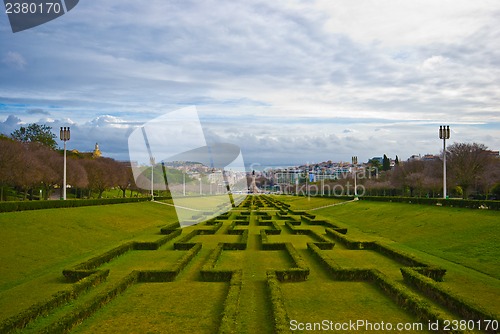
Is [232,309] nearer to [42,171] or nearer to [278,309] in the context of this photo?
[278,309]

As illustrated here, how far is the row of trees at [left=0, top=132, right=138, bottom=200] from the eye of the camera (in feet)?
132

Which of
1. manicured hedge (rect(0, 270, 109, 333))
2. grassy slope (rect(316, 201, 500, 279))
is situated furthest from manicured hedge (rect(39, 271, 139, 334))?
grassy slope (rect(316, 201, 500, 279))

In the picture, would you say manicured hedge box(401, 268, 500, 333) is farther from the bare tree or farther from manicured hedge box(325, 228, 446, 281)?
Answer: the bare tree

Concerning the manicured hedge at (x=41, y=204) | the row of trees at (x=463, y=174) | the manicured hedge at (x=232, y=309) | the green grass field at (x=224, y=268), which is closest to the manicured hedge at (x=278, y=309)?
the green grass field at (x=224, y=268)

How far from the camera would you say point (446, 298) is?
1062cm

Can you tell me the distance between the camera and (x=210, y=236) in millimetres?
25188

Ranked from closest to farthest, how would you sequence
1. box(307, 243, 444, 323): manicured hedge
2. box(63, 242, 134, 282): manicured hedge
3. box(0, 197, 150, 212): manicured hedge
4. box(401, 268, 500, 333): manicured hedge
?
box(401, 268, 500, 333): manicured hedge < box(307, 243, 444, 323): manicured hedge < box(63, 242, 134, 282): manicured hedge < box(0, 197, 150, 212): manicured hedge

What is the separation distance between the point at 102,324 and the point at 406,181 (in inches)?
2439

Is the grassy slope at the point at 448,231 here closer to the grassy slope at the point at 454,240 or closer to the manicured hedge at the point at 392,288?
the grassy slope at the point at 454,240

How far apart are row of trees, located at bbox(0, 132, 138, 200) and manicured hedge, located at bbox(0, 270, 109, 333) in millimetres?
31606

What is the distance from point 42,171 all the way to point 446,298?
41706 millimetres

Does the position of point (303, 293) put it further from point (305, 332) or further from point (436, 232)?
point (436, 232)

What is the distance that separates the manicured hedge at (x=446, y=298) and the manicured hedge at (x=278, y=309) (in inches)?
157

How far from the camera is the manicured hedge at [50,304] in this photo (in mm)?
9013
